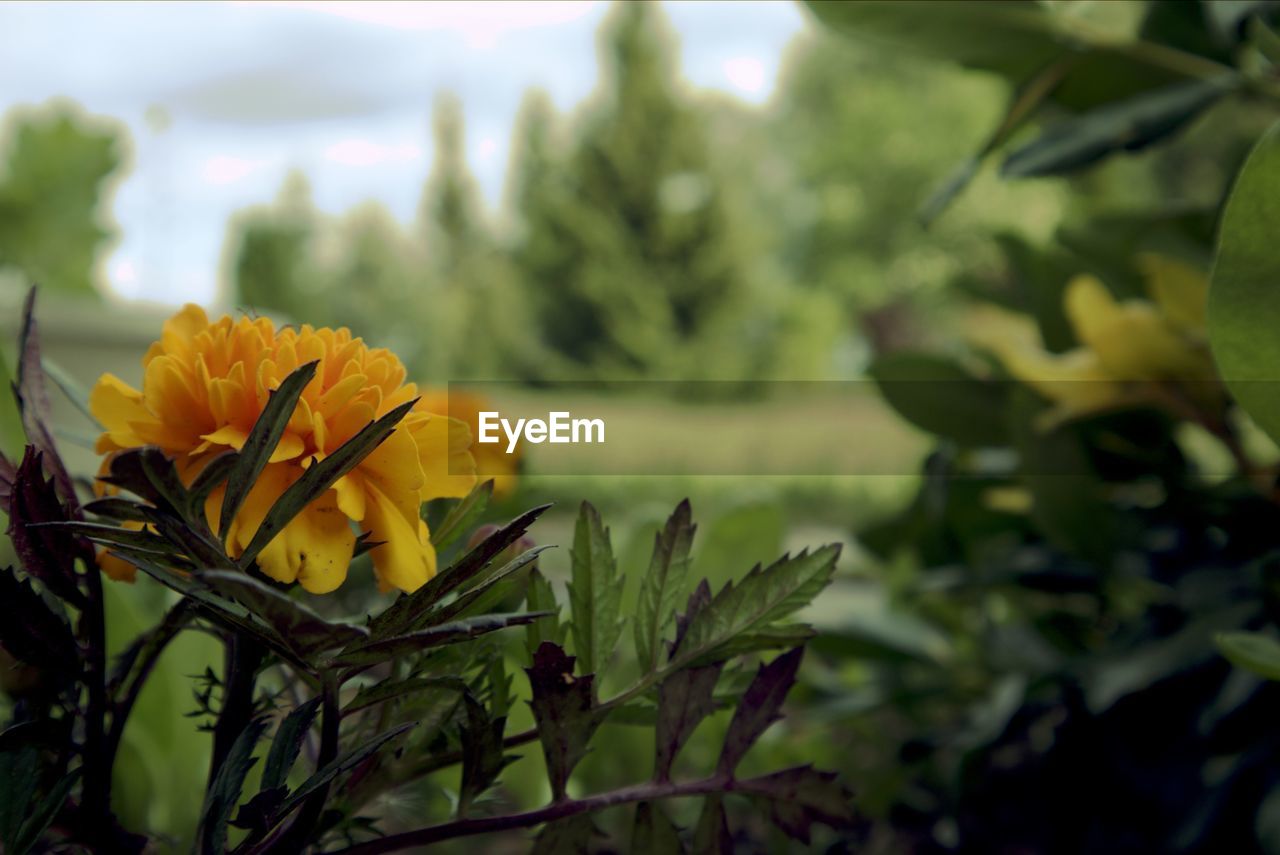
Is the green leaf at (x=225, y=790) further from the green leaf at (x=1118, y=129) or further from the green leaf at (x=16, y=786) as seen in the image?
the green leaf at (x=1118, y=129)

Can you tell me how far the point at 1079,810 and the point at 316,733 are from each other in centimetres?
64

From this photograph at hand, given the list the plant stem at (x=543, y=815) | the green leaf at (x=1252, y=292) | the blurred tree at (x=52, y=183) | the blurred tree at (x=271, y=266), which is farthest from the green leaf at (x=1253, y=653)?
the blurred tree at (x=271, y=266)

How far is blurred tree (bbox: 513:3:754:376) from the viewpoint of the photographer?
46.7 ft

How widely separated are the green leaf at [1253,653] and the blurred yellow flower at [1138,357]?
31cm

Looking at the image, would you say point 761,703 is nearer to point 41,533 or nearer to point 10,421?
point 41,533

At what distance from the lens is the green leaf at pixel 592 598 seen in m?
0.37

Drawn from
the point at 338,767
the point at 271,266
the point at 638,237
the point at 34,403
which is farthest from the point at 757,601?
the point at 638,237

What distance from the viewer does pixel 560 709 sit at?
342 mm

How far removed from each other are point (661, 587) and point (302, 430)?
0.13 metres

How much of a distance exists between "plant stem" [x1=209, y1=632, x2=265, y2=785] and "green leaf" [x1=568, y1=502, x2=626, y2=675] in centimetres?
10

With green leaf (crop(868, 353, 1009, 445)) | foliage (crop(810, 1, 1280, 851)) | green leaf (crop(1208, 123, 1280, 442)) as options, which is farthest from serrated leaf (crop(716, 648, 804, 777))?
green leaf (crop(868, 353, 1009, 445))

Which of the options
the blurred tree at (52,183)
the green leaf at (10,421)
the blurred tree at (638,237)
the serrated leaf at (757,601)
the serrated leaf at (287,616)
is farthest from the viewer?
the blurred tree at (638,237)

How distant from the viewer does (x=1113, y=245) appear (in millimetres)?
914

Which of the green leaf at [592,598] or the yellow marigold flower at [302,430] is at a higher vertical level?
the yellow marigold flower at [302,430]
